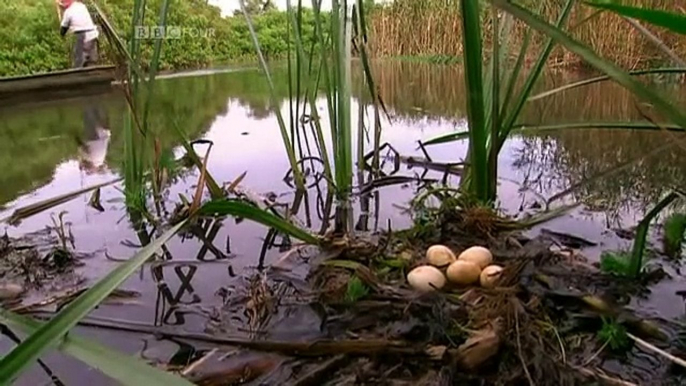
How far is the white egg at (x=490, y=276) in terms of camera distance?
0.51 metres

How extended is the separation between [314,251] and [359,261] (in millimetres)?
72

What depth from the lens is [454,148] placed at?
137 cm

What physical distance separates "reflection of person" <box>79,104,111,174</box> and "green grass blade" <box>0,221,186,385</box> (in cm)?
99

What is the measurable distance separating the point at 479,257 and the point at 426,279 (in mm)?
60

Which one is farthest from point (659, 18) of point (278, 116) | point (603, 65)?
point (278, 116)

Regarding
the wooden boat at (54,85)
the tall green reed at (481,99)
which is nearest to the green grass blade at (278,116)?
the tall green reed at (481,99)

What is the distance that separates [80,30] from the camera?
140 inches

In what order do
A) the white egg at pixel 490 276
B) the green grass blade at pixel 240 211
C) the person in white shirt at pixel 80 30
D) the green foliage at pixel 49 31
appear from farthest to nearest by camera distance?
the green foliage at pixel 49 31
the person in white shirt at pixel 80 30
the white egg at pixel 490 276
the green grass blade at pixel 240 211

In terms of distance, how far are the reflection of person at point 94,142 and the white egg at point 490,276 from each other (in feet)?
2.90

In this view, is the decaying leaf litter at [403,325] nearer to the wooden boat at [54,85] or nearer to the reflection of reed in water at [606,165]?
the reflection of reed in water at [606,165]

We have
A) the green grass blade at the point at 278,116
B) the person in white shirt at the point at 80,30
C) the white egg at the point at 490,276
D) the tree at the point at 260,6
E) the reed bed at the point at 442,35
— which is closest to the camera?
the white egg at the point at 490,276

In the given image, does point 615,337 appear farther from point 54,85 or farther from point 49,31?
point 49,31

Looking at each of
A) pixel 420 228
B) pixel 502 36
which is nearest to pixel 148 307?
pixel 420 228

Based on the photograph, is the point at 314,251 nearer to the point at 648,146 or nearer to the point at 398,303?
the point at 398,303
